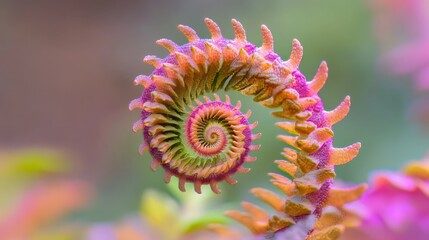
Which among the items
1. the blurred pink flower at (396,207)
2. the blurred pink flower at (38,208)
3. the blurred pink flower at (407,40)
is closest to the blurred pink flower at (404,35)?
the blurred pink flower at (407,40)

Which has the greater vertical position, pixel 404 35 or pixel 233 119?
pixel 404 35

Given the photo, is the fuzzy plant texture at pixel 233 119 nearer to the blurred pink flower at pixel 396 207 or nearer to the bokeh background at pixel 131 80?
the blurred pink flower at pixel 396 207

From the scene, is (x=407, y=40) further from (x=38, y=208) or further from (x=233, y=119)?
(x=233, y=119)

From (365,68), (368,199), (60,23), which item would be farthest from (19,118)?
(368,199)

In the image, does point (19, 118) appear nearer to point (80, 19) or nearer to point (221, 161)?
point (80, 19)

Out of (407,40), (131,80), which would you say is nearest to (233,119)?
(407,40)
